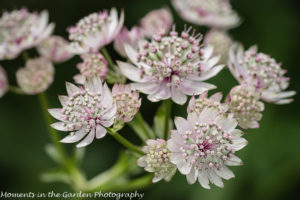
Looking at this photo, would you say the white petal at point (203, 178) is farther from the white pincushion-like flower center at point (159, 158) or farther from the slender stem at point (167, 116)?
the slender stem at point (167, 116)

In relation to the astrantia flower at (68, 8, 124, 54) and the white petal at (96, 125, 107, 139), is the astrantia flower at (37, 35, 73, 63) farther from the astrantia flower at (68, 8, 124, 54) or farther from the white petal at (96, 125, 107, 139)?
the white petal at (96, 125, 107, 139)

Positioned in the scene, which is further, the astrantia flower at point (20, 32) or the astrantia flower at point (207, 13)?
the astrantia flower at point (207, 13)

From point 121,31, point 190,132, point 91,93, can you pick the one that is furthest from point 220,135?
point 121,31

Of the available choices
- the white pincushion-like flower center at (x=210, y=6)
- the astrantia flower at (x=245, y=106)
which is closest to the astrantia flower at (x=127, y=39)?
the astrantia flower at (x=245, y=106)

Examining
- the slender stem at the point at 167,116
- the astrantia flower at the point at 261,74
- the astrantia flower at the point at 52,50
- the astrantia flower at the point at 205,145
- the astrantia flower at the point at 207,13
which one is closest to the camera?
the astrantia flower at the point at 205,145

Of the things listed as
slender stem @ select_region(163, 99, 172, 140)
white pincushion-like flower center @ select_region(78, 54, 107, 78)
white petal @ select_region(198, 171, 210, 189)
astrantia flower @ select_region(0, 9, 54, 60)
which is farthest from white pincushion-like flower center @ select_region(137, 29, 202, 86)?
astrantia flower @ select_region(0, 9, 54, 60)

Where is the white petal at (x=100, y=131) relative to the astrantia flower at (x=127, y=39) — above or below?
below

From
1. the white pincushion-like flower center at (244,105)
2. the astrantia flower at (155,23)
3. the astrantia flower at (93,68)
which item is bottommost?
the white pincushion-like flower center at (244,105)
